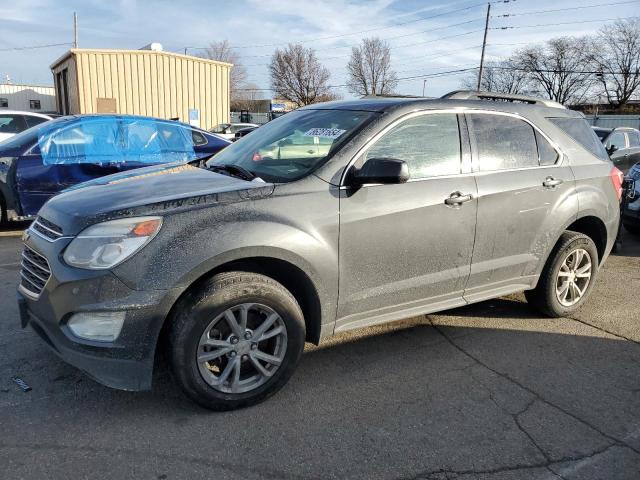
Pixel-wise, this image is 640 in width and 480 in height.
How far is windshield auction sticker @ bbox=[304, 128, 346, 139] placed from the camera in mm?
3483

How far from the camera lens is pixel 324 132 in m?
3.60

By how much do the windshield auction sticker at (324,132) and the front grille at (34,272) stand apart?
188 centimetres

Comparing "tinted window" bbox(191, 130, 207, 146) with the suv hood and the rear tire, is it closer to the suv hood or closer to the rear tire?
the suv hood

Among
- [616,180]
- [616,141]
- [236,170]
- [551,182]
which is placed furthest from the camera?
[616,141]

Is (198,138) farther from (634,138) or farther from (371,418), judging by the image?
(634,138)

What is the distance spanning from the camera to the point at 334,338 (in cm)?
404

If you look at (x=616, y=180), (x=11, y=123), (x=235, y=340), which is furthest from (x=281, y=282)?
(x=11, y=123)

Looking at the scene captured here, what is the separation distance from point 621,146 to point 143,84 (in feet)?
56.1

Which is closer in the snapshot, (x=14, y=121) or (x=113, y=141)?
(x=113, y=141)

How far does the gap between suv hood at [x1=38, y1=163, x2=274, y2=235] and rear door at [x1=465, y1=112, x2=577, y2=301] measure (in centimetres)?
170

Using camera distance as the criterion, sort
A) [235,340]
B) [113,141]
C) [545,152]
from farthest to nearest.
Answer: [113,141] < [545,152] < [235,340]

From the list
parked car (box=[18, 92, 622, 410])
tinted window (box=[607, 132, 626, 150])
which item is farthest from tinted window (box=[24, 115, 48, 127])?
tinted window (box=[607, 132, 626, 150])

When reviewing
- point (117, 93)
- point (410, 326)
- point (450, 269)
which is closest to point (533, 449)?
point (450, 269)

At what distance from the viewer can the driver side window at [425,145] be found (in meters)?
3.47
